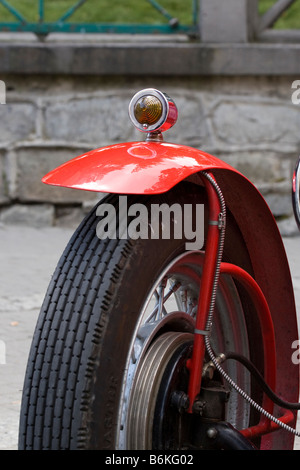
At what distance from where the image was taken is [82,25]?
662 centimetres

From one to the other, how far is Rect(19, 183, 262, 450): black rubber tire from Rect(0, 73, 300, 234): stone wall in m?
4.41

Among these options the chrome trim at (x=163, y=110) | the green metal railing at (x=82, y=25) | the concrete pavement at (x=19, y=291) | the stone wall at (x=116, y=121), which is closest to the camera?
the chrome trim at (x=163, y=110)


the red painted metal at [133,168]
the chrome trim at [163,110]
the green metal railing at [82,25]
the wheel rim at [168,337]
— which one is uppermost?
the green metal railing at [82,25]

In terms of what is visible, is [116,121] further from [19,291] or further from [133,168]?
[133,168]

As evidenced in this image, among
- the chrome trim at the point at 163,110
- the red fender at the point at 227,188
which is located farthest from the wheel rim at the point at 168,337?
the chrome trim at the point at 163,110

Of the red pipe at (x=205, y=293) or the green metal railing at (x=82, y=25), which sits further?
the green metal railing at (x=82, y=25)

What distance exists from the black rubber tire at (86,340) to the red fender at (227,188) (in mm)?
69

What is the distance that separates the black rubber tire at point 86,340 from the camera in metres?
1.72

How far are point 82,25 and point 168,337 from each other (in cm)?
504

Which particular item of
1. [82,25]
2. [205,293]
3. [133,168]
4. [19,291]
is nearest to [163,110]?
[133,168]

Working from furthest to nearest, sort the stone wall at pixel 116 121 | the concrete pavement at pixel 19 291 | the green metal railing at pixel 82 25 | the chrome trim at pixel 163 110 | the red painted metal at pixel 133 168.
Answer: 1. the green metal railing at pixel 82 25
2. the stone wall at pixel 116 121
3. the concrete pavement at pixel 19 291
4. the chrome trim at pixel 163 110
5. the red painted metal at pixel 133 168

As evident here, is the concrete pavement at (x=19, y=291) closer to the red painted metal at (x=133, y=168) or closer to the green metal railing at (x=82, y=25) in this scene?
the red painted metal at (x=133, y=168)

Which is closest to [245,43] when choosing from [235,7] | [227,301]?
[235,7]
